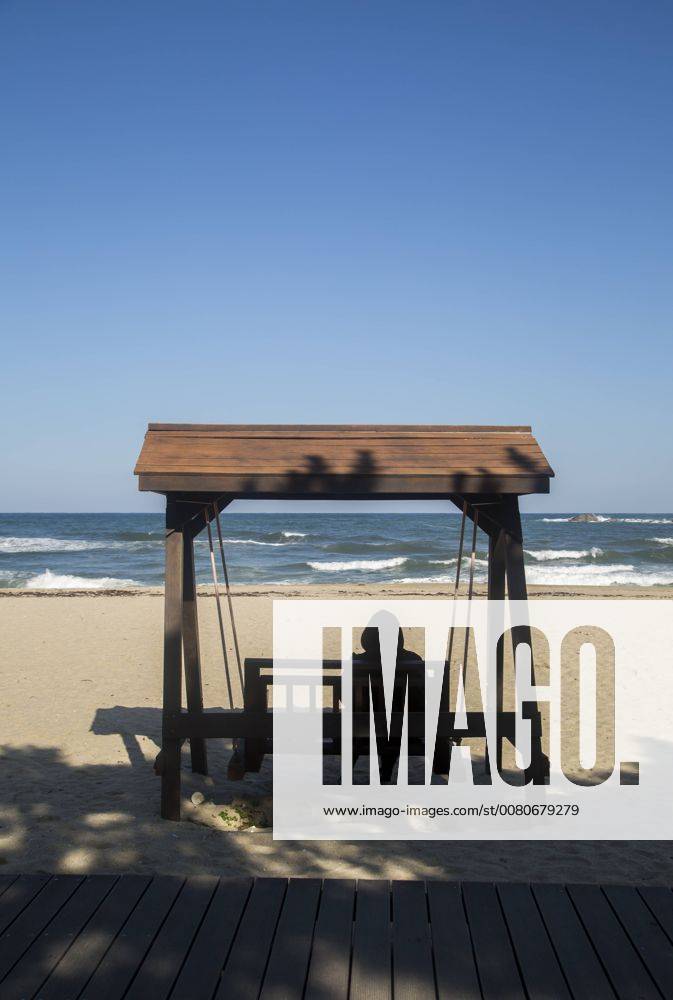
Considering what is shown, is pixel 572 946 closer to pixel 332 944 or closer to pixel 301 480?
pixel 332 944

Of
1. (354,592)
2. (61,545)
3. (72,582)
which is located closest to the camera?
(354,592)

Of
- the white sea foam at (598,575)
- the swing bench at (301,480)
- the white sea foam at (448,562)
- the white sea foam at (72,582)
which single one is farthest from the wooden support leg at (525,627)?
the white sea foam at (448,562)

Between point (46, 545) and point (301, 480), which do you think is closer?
point (301, 480)

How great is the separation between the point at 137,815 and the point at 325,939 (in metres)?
2.15

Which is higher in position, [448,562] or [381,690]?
[381,690]

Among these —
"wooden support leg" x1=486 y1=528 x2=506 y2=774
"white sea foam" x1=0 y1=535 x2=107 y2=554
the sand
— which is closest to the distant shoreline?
the sand

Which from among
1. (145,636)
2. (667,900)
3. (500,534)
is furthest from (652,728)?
(145,636)

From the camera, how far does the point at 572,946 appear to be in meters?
3.07

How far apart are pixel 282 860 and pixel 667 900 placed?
1825mm

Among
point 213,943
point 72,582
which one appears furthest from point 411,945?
point 72,582

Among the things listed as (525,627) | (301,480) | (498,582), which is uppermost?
(301,480)

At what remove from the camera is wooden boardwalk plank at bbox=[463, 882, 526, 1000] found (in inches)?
110

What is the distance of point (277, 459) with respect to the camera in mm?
4984

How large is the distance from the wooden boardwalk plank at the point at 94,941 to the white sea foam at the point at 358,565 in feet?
80.8
